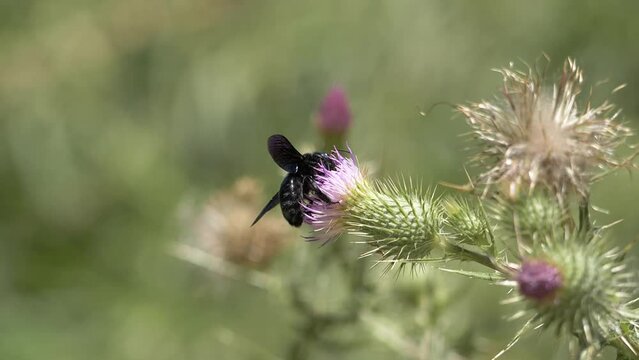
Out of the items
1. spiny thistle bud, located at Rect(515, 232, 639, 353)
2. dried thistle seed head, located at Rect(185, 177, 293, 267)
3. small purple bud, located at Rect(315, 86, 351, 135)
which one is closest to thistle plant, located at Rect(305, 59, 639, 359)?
spiny thistle bud, located at Rect(515, 232, 639, 353)

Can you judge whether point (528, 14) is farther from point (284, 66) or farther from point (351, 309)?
point (351, 309)

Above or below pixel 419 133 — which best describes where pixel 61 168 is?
above

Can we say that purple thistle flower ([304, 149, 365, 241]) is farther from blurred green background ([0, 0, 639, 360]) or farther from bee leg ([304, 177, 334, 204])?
→ blurred green background ([0, 0, 639, 360])

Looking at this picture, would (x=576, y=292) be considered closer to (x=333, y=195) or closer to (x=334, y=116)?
(x=333, y=195)

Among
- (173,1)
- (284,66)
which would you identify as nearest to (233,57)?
(284,66)

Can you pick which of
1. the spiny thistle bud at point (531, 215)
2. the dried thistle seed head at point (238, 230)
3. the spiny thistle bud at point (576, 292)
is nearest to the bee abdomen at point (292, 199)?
the spiny thistle bud at point (531, 215)

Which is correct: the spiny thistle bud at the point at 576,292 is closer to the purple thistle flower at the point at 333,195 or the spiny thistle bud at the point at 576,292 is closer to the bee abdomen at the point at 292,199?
the purple thistle flower at the point at 333,195
